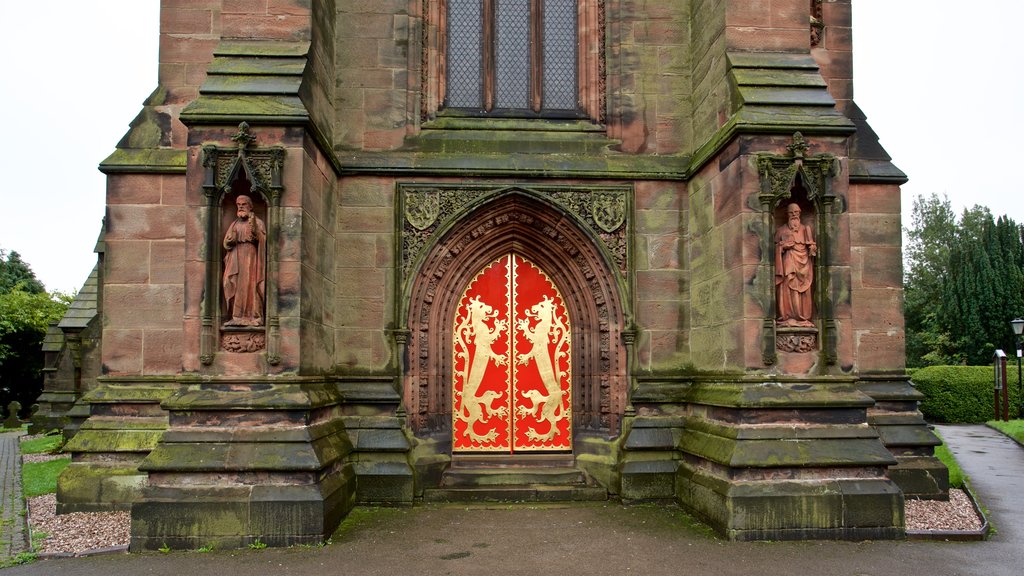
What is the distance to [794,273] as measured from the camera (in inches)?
313

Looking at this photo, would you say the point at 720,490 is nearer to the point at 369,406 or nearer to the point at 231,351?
the point at 369,406

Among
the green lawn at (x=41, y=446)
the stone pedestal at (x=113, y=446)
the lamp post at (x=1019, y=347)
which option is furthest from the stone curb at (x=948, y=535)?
the lamp post at (x=1019, y=347)

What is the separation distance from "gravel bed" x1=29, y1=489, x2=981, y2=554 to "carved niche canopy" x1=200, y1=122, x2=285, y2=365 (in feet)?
6.71

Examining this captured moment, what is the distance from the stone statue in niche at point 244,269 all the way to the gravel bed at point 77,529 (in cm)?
237

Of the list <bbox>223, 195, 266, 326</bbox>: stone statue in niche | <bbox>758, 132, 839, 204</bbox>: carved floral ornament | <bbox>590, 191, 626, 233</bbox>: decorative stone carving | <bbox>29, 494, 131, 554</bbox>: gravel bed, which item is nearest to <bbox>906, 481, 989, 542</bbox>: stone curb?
<bbox>758, 132, 839, 204</bbox>: carved floral ornament

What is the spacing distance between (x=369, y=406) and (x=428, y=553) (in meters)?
2.69

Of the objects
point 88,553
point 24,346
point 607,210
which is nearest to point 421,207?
point 607,210

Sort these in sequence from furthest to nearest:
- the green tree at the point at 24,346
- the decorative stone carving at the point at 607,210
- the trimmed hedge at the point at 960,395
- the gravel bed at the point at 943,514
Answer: the green tree at the point at 24,346 < the trimmed hedge at the point at 960,395 < the decorative stone carving at the point at 607,210 < the gravel bed at the point at 943,514

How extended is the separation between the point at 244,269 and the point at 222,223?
0.54m

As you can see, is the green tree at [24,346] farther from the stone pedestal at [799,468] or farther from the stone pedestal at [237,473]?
the stone pedestal at [799,468]

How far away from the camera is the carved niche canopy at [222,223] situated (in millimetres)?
7691

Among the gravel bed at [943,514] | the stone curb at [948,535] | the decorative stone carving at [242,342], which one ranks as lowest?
the gravel bed at [943,514]

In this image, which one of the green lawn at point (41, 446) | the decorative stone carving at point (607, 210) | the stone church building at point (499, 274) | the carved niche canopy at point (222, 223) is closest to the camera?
the stone church building at point (499, 274)

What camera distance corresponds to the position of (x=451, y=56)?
10.4 m
